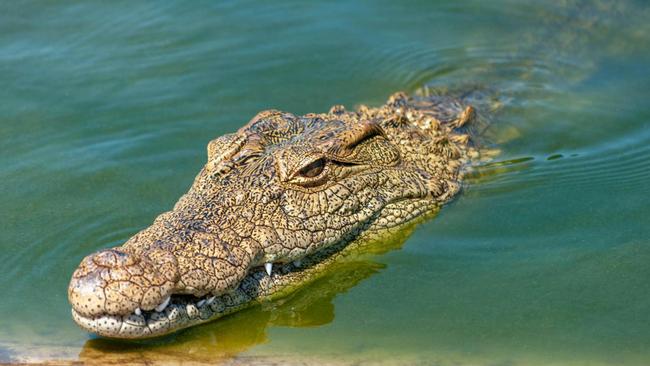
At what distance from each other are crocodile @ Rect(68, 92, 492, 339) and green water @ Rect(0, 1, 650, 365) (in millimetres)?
268

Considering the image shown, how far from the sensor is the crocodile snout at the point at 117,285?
547 cm

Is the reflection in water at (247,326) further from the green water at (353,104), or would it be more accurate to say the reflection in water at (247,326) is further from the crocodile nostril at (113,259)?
the crocodile nostril at (113,259)

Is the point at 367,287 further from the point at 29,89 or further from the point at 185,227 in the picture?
the point at 29,89

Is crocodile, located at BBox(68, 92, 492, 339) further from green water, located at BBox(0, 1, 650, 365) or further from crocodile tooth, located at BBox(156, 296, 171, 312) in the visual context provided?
green water, located at BBox(0, 1, 650, 365)

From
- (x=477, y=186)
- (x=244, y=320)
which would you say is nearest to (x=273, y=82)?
(x=477, y=186)

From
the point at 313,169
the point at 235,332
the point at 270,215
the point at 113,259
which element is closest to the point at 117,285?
the point at 113,259

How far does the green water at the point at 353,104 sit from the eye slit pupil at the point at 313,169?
86cm

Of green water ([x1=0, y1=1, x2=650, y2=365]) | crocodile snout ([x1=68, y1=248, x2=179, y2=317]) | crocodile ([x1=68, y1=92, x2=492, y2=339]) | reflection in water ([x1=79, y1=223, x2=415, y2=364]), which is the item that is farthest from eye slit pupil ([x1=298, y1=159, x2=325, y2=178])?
crocodile snout ([x1=68, y1=248, x2=179, y2=317])

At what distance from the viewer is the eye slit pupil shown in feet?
22.9

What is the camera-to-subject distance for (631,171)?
28.2ft

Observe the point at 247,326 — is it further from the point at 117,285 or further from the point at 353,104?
the point at 353,104

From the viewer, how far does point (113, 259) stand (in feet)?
18.4

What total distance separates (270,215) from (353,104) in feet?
12.8

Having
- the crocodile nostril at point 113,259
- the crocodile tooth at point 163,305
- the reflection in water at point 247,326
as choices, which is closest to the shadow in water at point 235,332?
the reflection in water at point 247,326
